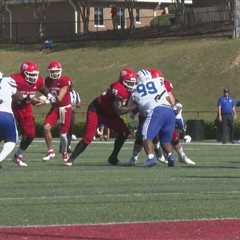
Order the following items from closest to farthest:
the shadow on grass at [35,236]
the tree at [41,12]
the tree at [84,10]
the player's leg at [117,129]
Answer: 1. the shadow on grass at [35,236]
2. the player's leg at [117,129]
3. the tree at [84,10]
4. the tree at [41,12]

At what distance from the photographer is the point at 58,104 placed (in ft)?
65.2

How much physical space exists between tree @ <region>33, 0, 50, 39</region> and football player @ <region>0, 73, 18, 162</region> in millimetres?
58777

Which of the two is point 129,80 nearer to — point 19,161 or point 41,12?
point 19,161

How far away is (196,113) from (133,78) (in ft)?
93.2

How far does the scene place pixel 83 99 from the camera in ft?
181

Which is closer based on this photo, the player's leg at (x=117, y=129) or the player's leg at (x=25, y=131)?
the player's leg at (x=25, y=131)

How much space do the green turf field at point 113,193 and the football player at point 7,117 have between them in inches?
19.6

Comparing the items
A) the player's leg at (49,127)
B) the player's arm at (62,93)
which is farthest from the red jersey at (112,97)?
the player's leg at (49,127)

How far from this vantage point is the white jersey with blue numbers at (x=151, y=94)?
17.9 meters

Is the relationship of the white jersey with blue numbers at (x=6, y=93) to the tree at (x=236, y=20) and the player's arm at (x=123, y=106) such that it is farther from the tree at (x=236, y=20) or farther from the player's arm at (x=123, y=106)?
the tree at (x=236, y=20)

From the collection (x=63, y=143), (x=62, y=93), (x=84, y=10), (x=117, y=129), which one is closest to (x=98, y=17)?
(x=84, y=10)

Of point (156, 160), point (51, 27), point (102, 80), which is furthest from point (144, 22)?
point (156, 160)

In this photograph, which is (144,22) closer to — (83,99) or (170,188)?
(83,99)

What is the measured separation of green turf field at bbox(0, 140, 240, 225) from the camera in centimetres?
1085
